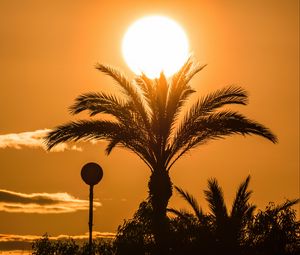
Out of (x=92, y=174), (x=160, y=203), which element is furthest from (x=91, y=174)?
(x=160, y=203)

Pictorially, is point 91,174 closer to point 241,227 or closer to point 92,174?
point 92,174

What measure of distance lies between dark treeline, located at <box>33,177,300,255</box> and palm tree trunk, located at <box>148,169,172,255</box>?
0.24 metres

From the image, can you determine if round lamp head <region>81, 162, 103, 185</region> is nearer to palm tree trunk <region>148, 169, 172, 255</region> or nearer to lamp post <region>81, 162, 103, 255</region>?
lamp post <region>81, 162, 103, 255</region>

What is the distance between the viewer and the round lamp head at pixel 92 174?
23.5 meters

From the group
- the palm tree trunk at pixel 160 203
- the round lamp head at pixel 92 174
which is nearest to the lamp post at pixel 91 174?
the round lamp head at pixel 92 174

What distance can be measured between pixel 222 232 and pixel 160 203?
2583mm

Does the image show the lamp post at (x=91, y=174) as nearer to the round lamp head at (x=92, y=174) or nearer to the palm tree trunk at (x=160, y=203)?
the round lamp head at (x=92, y=174)

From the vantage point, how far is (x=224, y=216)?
82.2 feet

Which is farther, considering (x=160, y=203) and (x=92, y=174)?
(x=160, y=203)

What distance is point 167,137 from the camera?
25641 millimetres

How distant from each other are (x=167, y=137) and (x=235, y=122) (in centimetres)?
254

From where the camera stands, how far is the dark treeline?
955 inches

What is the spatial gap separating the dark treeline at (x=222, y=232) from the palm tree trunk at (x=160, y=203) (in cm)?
24

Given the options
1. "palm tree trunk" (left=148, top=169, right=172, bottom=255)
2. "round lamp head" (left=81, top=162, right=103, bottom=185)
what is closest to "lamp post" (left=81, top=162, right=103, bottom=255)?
"round lamp head" (left=81, top=162, right=103, bottom=185)
